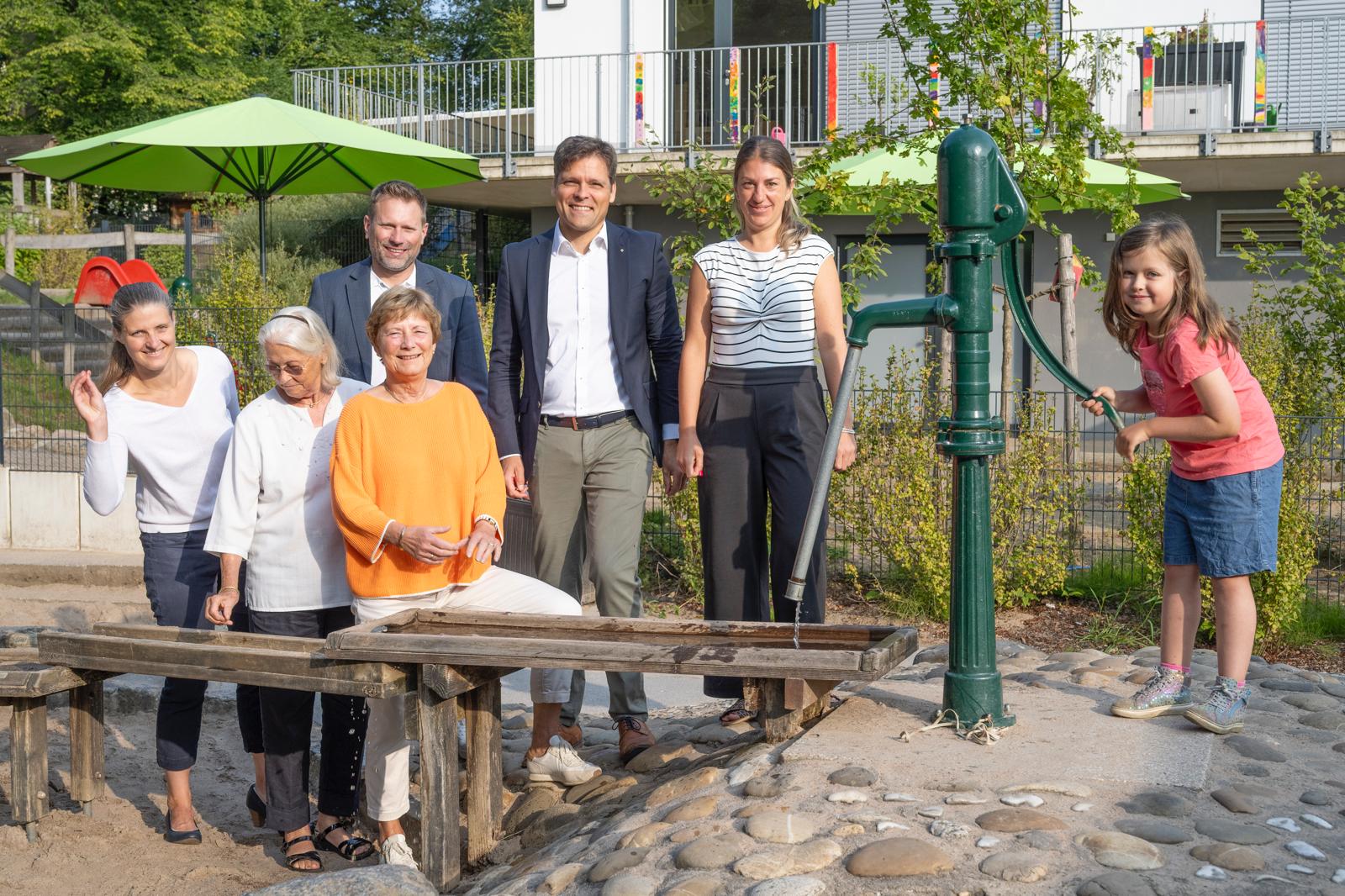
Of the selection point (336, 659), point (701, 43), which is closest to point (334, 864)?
point (336, 659)

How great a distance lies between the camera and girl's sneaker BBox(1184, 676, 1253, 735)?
3666 millimetres

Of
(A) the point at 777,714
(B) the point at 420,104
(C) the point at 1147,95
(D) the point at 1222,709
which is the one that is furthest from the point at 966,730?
(B) the point at 420,104

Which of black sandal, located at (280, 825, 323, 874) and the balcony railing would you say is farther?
the balcony railing

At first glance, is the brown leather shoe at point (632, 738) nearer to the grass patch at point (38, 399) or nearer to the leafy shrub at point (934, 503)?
the leafy shrub at point (934, 503)

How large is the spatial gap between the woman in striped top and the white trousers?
54 centimetres

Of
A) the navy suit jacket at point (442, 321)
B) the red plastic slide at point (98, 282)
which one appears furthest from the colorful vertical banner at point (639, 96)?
the navy suit jacket at point (442, 321)

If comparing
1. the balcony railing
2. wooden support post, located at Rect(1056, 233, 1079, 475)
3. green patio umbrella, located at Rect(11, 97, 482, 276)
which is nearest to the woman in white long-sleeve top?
wooden support post, located at Rect(1056, 233, 1079, 475)

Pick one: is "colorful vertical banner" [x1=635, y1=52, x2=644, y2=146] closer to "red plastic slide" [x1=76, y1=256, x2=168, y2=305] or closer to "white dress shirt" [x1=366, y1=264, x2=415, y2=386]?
"red plastic slide" [x1=76, y1=256, x2=168, y2=305]

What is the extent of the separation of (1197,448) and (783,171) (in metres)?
1.49

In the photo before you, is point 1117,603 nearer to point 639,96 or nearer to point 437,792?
point 437,792

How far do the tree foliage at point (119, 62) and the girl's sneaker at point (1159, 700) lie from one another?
101 ft

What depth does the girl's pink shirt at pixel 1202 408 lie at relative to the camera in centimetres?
371

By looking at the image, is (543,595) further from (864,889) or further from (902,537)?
(902,537)

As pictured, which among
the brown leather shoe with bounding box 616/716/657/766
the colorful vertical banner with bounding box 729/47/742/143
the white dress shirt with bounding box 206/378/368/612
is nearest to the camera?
the white dress shirt with bounding box 206/378/368/612
